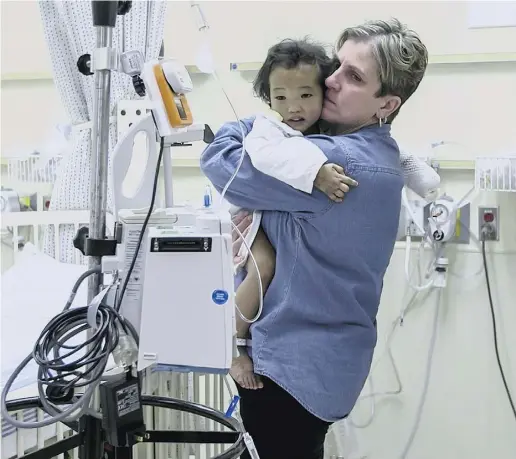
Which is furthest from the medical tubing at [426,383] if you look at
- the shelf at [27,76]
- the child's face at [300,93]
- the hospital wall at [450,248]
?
the shelf at [27,76]

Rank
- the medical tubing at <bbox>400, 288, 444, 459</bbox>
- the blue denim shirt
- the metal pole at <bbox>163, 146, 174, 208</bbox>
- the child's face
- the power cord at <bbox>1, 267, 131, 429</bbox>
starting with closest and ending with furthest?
the power cord at <bbox>1, 267, 131, 429</bbox>, the metal pole at <bbox>163, 146, 174, 208</bbox>, the blue denim shirt, the child's face, the medical tubing at <bbox>400, 288, 444, 459</bbox>

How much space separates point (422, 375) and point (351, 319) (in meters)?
1.10

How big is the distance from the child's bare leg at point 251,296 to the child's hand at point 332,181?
182 millimetres

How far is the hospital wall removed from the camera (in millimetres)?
2094

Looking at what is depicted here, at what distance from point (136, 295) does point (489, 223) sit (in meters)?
1.46

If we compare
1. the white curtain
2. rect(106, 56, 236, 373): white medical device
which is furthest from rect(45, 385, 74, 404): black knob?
the white curtain

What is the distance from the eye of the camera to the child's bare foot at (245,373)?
1.20 meters

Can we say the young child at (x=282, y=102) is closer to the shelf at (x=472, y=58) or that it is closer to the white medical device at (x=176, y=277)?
the white medical device at (x=176, y=277)

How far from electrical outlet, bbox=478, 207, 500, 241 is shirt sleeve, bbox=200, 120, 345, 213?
1100mm

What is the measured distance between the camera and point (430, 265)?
214cm

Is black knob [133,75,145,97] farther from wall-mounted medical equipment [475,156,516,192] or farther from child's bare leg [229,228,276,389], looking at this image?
wall-mounted medical equipment [475,156,516,192]

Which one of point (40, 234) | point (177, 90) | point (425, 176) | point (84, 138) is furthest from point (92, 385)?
point (40, 234)

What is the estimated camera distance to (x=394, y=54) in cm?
121

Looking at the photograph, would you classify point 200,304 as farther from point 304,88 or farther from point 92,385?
point 304,88
